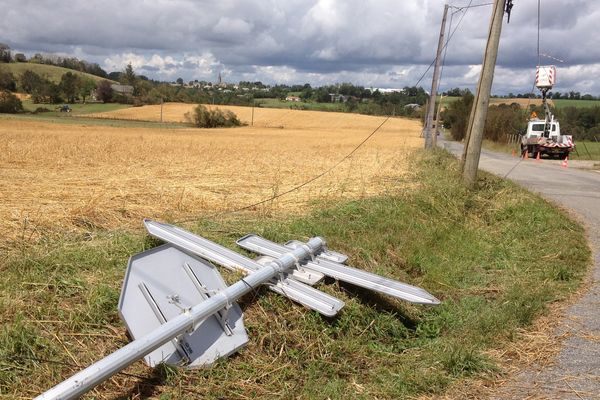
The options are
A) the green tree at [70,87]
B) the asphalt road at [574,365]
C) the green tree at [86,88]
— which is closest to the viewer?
the asphalt road at [574,365]

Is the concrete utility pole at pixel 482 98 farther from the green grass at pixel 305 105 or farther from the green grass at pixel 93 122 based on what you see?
the green grass at pixel 305 105

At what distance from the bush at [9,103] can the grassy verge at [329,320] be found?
3064 inches

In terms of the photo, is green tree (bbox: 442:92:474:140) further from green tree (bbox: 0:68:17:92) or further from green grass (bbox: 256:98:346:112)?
green tree (bbox: 0:68:17:92)

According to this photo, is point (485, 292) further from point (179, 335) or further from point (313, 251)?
point (179, 335)

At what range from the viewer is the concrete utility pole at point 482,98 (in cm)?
1084

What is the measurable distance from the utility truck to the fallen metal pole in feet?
99.3

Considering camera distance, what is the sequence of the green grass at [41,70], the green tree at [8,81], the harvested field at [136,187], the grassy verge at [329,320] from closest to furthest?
the grassy verge at [329,320] → the harvested field at [136,187] → the green tree at [8,81] → the green grass at [41,70]

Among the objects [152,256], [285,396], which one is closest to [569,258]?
[285,396]

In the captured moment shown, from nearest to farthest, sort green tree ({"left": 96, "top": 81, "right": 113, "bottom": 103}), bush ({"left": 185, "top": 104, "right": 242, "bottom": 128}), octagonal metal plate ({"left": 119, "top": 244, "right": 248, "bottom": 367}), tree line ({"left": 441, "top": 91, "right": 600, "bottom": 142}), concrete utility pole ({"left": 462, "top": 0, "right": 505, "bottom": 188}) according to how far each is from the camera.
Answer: octagonal metal plate ({"left": 119, "top": 244, "right": 248, "bottom": 367}) < concrete utility pole ({"left": 462, "top": 0, "right": 505, "bottom": 188}) < tree line ({"left": 441, "top": 91, "right": 600, "bottom": 142}) < bush ({"left": 185, "top": 104, "right": 242, "bottom": 128}) < green tree ({"left": 96, "top": 81, "right": 113, "bottom": 103})

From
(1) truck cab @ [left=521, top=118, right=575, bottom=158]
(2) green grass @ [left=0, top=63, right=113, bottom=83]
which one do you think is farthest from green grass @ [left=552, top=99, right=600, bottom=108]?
(2) green grass @ [left=0, top=63, right=113, bottom=83]

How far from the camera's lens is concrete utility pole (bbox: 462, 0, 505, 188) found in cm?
1084

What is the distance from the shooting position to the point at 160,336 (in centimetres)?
337

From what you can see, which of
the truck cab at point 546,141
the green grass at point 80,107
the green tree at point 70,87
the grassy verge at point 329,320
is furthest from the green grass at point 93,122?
the grassy verge at point 329,320

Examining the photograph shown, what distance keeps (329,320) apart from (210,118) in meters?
67.2
